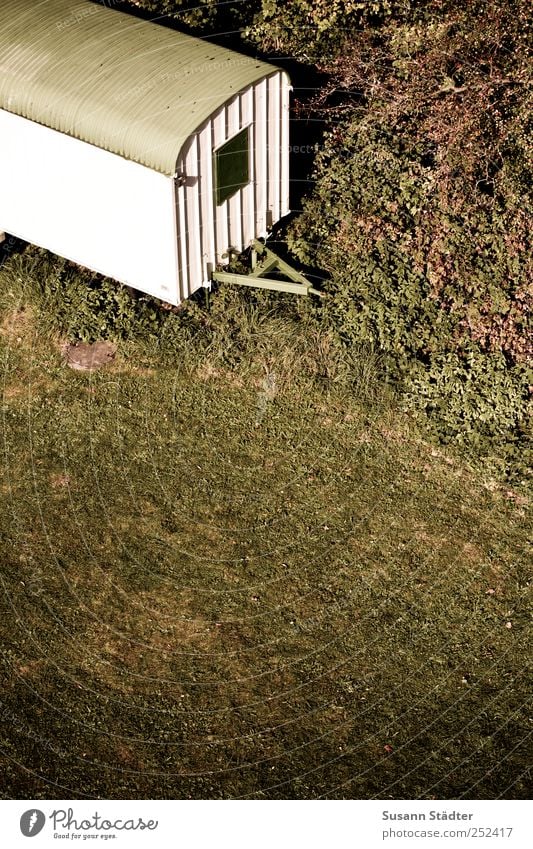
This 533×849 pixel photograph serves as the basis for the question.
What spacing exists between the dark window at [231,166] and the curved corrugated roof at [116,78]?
634 mm

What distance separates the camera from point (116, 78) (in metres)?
13.7

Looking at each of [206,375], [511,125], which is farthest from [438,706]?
[511,125]

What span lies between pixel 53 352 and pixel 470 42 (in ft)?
24.7

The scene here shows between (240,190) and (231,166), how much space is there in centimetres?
52

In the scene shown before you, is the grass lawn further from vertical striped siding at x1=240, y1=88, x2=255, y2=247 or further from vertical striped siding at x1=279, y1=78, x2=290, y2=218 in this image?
vertical striped siding at x1=279, y1=78, x2=290, y2=218

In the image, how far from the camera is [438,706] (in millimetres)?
12062

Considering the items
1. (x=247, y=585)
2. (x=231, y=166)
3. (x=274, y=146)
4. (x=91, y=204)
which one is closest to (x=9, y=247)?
(x=91, y=204)

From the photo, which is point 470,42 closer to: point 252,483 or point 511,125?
point 511,125

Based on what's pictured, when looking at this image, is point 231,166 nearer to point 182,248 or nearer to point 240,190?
point 240,190

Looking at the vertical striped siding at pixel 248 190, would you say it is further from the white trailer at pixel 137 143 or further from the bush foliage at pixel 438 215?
the bush foliage at pixel 438 215

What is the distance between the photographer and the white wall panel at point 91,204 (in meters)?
13.5

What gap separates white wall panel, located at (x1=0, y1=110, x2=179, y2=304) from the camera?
1345cm

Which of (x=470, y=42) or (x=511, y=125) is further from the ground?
(x=470, y=42)

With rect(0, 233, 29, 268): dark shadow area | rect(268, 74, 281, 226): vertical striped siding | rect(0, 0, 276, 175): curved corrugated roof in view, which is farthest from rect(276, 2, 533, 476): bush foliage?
rect(0, 233, 29, 268): dark shadow area
